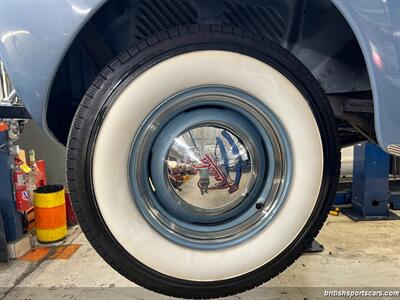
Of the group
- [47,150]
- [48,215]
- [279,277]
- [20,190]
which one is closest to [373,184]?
[279,277]

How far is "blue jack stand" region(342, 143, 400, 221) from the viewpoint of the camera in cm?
358

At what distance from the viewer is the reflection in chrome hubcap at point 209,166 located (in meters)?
0.81

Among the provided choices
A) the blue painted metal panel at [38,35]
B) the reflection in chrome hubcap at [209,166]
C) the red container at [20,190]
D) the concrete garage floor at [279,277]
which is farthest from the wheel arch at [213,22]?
the red container at [20,190]

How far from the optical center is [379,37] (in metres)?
0.71

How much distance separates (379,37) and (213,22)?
0.43 metres

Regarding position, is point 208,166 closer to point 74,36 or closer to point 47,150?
point 74,36

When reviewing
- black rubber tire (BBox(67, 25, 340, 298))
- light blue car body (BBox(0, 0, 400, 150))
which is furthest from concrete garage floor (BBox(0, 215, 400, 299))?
light blue car body (BBox(0, 0, 400, 150))

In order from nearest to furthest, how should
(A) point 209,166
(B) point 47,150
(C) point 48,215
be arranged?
1. (A) point 209,166
2. (C) point 48,215
3. (B) point 47,150

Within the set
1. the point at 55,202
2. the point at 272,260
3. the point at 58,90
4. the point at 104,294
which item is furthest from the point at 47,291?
the point at 272,260

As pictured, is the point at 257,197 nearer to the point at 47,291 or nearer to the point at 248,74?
the point at 248,74

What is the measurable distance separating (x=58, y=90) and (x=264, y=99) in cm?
60

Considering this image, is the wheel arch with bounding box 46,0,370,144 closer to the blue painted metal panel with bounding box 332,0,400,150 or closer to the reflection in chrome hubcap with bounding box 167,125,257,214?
the blue painted metal panel with bounding box 332,0,400,150

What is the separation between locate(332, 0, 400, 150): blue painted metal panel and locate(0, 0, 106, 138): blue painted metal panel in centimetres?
53

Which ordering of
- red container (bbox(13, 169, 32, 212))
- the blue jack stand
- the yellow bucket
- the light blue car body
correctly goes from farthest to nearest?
the blue jack stand → the yellow bucket → red container (bbox(13, 169, 32, 212)) → the light blue car body
